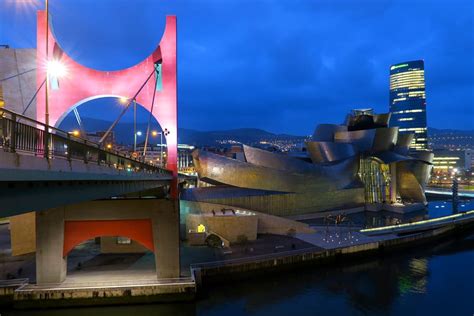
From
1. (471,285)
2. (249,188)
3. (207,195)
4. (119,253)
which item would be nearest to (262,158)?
(249,188)

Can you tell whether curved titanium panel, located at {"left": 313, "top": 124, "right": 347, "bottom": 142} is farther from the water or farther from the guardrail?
the water

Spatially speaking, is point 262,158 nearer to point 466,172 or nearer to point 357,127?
point 357,127

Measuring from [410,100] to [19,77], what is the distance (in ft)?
501

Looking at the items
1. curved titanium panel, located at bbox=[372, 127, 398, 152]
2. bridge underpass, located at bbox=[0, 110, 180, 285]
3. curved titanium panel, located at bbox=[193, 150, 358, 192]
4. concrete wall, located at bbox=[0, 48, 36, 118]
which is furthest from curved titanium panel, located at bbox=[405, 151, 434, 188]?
concrete wall, located at bbox=[0, 48, 36, 118]

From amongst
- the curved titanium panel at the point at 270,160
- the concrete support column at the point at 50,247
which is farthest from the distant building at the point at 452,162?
the concrete support column at the point at 50,247

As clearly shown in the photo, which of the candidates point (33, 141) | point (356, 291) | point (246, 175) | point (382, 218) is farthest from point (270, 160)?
Result: point (33, 141)

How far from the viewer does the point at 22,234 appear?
2184 centimetres

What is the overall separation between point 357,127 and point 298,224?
85.4 feet

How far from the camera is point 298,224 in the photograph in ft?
90.0

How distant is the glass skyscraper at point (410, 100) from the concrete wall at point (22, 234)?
143 m

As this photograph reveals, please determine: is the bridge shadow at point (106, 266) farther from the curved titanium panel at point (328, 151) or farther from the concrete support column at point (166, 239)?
the curved titanium panel at point (328, 151)

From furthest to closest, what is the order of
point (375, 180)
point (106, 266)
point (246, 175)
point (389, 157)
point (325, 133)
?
point (325, 133)
point (375, 180)
point (389, 157)
point (246, 175)
point (106, 266)

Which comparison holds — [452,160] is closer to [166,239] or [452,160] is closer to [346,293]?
[346,293]

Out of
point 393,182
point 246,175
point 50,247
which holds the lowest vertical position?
point 50,247
